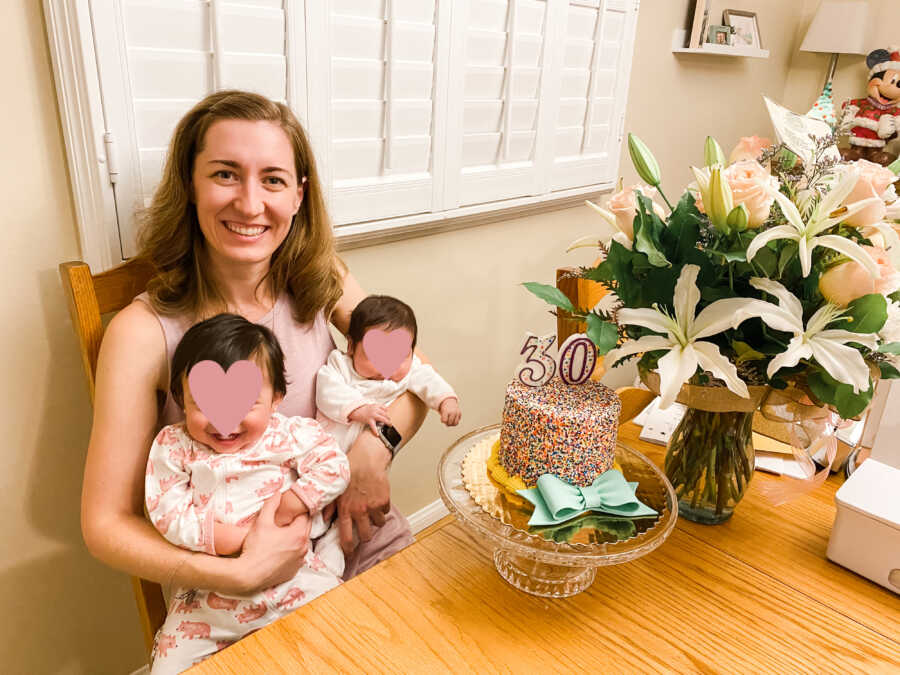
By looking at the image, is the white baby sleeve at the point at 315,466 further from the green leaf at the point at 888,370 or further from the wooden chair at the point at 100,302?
the green leaf at the point at 888,370

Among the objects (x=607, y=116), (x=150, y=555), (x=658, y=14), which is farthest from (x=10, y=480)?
(x=658, y=14)

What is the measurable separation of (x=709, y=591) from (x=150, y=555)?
0.80 m

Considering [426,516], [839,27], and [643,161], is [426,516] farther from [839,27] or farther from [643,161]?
[839,27]

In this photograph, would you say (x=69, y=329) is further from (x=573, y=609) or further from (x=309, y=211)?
(x=573, y=609)

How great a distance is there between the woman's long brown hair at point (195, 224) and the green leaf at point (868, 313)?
833 millimetres

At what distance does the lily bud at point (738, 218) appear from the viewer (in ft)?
2.79

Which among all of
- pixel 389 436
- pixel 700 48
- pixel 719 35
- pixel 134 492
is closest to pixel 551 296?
pixel 389 436

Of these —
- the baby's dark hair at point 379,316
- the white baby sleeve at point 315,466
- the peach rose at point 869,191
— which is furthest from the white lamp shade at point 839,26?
the white baby sleeve at point 315,466

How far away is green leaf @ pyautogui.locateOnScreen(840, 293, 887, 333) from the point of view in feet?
2.79

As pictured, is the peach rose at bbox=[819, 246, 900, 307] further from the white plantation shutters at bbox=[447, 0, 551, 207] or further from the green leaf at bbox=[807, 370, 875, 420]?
the white plantation shutters at bbox=[447, 0, 551, 207]

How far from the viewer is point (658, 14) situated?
7.72ft

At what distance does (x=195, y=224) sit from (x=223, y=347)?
0.26 meters

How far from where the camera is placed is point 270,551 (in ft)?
3.25

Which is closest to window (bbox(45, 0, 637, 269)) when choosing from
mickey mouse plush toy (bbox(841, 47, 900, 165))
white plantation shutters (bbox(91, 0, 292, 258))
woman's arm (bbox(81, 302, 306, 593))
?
white plantation shutters (bbox(91, 0, 292, 258))
